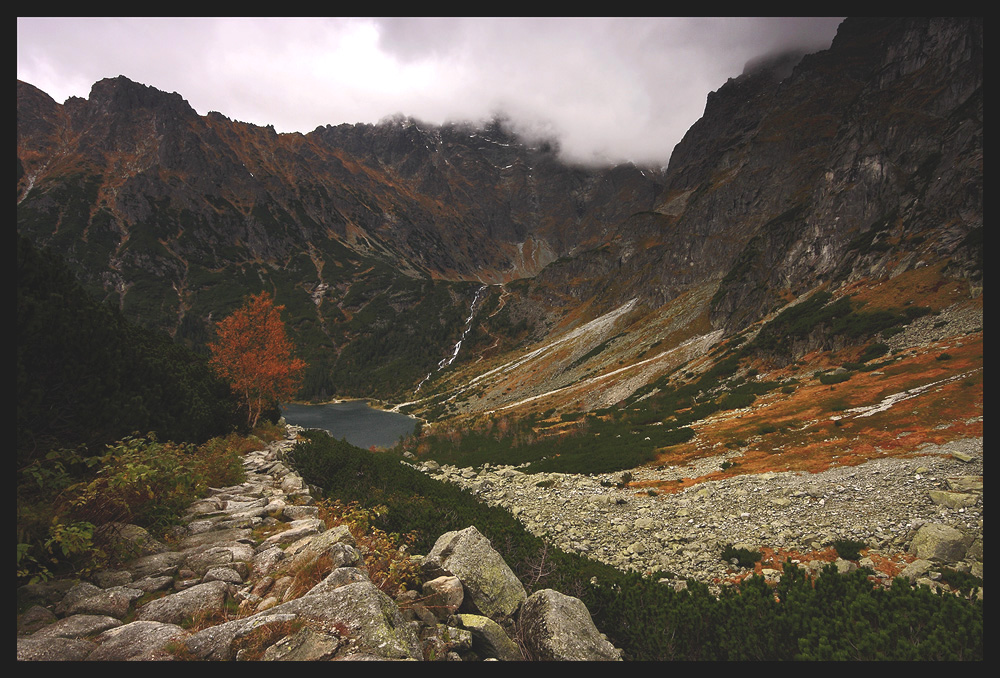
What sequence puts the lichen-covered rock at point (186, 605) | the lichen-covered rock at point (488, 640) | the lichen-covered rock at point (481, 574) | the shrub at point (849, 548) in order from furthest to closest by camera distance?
the shrub at point (849, 548), the lichen-covered rock at point (481, 574), the lichen-covered rock at point (488, 640), the lichen-covered rock at point (186, 605)

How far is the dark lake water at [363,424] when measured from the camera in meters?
75.4

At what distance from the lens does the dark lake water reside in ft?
247

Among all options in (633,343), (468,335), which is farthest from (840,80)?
(468,335)

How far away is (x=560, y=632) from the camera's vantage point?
606cm

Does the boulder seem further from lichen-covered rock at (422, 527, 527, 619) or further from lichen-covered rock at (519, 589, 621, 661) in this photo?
lichen-covered rock at (422, 527, 527, 619)

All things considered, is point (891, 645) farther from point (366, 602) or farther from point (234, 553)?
point (234, 553)

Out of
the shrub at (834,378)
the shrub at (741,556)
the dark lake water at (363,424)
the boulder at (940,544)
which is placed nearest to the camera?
the boulder at (940,544)

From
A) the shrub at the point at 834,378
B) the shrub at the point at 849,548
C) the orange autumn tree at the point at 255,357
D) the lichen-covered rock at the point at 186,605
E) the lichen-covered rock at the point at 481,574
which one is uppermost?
the orange autumn tree at the point at 255,357

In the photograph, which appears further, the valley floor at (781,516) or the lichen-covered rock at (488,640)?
the valley floor at (781,516)

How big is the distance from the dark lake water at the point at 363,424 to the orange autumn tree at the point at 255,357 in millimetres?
40171

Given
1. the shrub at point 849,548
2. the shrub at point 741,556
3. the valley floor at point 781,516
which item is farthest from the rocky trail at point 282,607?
the shrub at point 849,548

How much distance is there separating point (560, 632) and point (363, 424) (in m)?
98.8

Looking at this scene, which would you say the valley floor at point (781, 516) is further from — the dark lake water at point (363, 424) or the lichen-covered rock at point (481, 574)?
the dark lake water at point (363, 424)

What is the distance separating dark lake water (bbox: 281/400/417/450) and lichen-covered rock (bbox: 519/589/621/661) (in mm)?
61460
